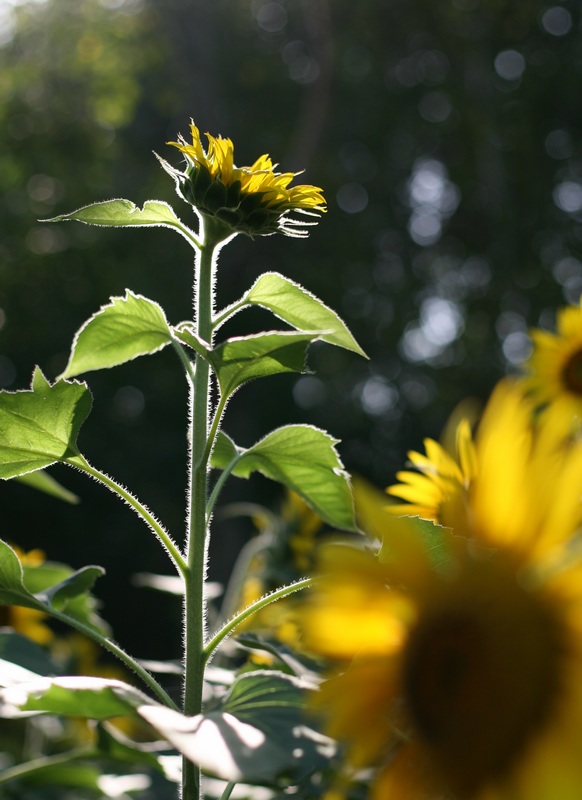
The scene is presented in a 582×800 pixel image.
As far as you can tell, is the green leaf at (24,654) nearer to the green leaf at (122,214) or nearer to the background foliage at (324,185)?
the green leaf at (122,214)

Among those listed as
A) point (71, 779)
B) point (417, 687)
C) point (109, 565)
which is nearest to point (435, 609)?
point (417, 687)

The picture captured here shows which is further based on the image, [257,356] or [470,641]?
[257,356]

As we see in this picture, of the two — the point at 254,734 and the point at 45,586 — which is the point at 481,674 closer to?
the point at 254,734

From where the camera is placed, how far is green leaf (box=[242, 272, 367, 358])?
465mm

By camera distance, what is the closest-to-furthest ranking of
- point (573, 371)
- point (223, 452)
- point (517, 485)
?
point (517, 485), point (223, 452), point (573, 371)

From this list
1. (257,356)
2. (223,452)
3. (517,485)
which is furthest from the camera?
(223,452)

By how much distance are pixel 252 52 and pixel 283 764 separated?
8.62m

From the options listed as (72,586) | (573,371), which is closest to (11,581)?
(72,586)

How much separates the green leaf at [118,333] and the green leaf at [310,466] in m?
0.08

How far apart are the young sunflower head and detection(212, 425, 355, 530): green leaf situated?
11cm

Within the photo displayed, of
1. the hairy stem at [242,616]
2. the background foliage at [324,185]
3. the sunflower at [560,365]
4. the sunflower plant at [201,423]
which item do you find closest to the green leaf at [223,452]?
the sunflower plant at [201,423]

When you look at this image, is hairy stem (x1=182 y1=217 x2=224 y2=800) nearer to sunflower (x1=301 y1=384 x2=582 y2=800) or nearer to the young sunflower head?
the young sunflower head

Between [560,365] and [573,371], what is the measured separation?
0.02 m

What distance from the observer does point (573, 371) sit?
1136mm
